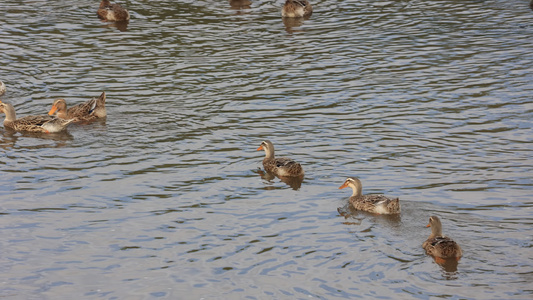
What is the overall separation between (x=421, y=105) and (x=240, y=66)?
626 cm

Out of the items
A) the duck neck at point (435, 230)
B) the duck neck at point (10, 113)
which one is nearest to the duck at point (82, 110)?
the duck neck at point (10, 113)

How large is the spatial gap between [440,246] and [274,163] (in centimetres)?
523

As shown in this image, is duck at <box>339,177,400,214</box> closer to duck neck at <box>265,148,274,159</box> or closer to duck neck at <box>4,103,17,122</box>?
duck neck at <box>265,148,274,159</box>

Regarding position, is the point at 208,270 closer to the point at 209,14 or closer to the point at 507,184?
the point at 507,184

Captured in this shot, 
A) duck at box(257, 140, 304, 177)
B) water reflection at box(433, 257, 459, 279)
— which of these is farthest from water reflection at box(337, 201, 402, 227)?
water reflection at box(433, 257, 459, 279)

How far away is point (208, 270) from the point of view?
42.1 ft

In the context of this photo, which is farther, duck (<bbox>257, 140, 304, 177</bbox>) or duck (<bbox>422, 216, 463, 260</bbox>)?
duck (<bbox>257, 140, 304, 177</bbox>)

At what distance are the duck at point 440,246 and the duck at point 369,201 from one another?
1.28 m

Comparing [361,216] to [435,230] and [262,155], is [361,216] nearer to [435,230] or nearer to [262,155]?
[435,230]

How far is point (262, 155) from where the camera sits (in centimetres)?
1828

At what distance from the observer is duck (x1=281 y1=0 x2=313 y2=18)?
3106 centimetres

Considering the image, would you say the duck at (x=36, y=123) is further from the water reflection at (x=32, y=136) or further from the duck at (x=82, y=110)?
the duck at (x=82, y=110)

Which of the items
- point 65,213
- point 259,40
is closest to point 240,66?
point 259,40

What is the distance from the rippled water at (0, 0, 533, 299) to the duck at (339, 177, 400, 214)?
7.4 inches
